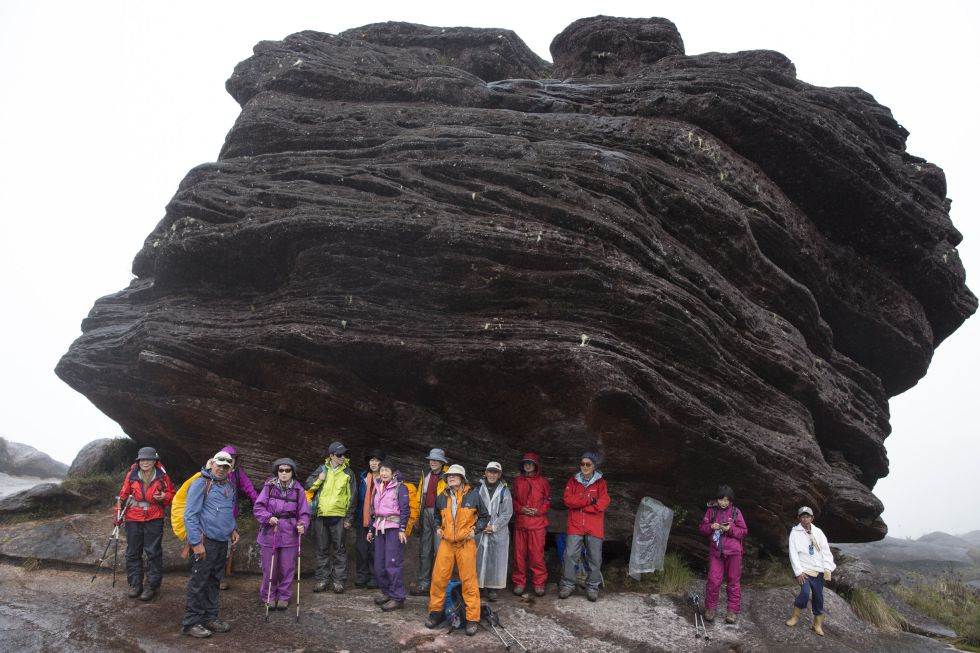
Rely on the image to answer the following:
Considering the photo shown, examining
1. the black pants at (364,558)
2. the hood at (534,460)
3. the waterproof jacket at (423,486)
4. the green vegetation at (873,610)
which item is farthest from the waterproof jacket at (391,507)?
the green vegetation at (873,610)

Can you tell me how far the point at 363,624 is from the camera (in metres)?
10.8

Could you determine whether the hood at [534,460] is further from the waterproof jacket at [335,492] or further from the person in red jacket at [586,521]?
the waterproof jacket at [335,492]

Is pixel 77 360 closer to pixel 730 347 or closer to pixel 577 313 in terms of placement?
pixel 577 313

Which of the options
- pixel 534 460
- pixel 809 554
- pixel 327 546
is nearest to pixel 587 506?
pixel 534 460

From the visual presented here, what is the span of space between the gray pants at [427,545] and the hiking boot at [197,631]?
163 inches

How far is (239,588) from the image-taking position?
41.4ft

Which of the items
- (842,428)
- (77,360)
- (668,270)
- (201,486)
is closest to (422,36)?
(668,270)

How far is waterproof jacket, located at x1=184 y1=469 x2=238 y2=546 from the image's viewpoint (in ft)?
34.2

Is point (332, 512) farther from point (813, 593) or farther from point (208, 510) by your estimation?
point (813, 593)

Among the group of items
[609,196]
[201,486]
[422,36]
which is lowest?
[201,486]

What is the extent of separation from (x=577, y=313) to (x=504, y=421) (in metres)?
2.97

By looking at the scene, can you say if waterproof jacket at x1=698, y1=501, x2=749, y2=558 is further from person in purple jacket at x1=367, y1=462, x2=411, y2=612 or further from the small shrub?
person in purple jacket at x1=367, y1=462, x2=411, y2=612

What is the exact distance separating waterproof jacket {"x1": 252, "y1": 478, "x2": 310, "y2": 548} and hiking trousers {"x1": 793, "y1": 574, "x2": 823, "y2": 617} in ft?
31.6

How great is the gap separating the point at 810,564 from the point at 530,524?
547 centimetres
